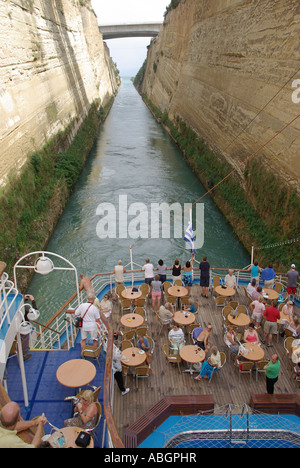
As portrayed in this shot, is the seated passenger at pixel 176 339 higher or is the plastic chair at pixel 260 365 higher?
the seated passenger at pixel 176 339

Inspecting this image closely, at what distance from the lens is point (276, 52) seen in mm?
15023

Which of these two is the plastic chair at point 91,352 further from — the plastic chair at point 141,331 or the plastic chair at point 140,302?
the plastic chair at point 140,302

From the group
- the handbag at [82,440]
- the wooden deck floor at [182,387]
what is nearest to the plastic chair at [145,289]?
the wooden deck floor at [182,387]

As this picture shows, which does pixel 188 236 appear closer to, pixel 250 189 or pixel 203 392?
pixel 203 392

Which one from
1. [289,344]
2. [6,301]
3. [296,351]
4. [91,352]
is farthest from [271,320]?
[6,301]

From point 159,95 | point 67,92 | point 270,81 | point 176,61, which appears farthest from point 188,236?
point 159,95

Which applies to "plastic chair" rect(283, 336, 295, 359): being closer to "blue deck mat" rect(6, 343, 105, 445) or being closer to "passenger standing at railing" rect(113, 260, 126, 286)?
"blue deck mat" rect(6, 343, 105, 445)

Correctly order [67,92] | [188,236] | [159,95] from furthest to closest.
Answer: [159,95], [67,92], [188,236]

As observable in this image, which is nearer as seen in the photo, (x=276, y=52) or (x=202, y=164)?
(x=276, y=52)

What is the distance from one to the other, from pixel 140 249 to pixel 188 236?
505 centimetres

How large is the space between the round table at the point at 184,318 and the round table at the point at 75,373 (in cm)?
350

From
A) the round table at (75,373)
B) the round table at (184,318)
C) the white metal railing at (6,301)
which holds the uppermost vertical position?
the white metal railing at (6,301)

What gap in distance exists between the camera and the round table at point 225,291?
10.3 meters

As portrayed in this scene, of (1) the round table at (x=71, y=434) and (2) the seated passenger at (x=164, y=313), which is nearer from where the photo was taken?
(1) the round table at (x=71, y=434)
